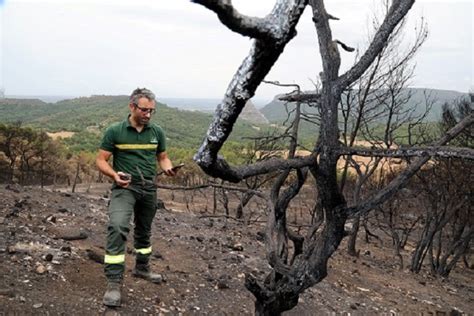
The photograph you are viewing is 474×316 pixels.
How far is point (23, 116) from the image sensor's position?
58.6 meters

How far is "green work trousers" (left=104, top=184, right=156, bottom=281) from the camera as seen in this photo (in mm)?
4320

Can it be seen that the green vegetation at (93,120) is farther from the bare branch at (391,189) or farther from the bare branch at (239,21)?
the bare branch at (239,21)

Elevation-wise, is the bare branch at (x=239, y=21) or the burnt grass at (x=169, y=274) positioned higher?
the bare branch at (x=239, y=21)

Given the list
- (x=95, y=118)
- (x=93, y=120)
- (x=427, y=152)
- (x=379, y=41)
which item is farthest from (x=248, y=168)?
(x=95, y=118)

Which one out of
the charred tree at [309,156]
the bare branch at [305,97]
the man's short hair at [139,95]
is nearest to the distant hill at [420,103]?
the bare branch at [305,97]

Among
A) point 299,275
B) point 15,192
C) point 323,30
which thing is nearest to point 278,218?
point 299,275

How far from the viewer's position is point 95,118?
52250 mm

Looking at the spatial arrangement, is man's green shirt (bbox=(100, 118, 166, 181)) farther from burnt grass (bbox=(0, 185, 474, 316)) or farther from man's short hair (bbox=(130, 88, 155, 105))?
burnt grass (bbox=(0, 185, 474, 316))

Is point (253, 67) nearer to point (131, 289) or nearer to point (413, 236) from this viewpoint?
point (131, 289)

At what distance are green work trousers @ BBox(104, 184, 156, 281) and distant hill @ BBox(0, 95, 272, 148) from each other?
112ft

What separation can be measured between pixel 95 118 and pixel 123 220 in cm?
5035

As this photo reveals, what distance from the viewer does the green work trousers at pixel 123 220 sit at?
14.2 ft

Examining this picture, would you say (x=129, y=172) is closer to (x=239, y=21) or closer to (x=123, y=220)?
(x=123, y=220)

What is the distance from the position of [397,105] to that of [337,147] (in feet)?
26.0
